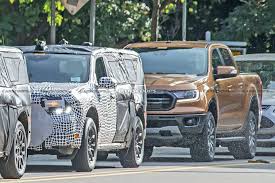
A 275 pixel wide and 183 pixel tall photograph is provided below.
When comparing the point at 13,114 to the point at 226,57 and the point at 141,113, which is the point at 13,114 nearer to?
the point at 141,113

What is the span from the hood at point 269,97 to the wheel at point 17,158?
9.60m

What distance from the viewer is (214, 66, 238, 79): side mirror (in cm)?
2142

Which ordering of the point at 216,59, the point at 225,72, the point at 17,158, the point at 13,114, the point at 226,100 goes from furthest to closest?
the point at 216,59, the point at 226,100, the point at 225,72, the point at 17,158, the point at 13,114

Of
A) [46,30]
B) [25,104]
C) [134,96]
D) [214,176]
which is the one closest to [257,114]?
[134,96]

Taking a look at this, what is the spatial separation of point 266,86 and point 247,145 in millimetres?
3198

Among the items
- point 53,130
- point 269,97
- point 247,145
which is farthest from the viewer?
point 269,97

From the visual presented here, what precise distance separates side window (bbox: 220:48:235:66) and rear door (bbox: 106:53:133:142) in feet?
11.9

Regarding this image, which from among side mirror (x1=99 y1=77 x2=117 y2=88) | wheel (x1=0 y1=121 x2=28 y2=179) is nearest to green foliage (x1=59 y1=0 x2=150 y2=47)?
side mirror (x1=99 y1=77 x2=117 y2=88)

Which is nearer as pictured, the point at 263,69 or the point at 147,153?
the point at 147,153

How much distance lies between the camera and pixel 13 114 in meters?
A: 15.5

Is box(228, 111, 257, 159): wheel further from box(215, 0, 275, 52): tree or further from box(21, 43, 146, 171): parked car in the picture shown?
box(215, 0, 275, 52): tree

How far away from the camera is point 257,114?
77.2 ft

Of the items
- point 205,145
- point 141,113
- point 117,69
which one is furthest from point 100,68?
point 205,145

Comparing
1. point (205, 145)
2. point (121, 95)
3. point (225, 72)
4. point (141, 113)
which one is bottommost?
point (205, 145)
